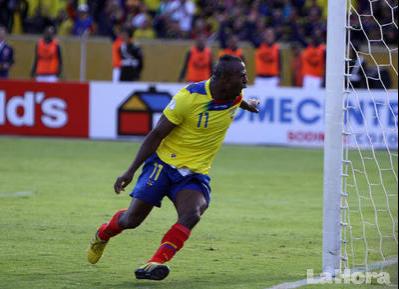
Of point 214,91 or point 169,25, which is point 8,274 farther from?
point 169,25

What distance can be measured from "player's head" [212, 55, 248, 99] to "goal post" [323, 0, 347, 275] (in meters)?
0.76

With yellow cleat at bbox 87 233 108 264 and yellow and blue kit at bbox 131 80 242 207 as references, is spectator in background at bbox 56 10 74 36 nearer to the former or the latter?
yellow cleat at bbox 87 233 108 264

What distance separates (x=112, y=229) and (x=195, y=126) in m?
1.03

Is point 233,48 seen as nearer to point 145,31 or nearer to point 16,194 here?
point 145,31

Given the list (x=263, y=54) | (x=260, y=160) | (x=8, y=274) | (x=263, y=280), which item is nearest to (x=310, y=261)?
(x=263, y=280)

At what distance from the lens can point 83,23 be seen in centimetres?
2648

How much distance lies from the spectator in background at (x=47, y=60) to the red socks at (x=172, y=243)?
17.8m

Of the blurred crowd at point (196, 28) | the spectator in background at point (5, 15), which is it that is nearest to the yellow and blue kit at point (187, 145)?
the blurred crowd at point (196, 28)

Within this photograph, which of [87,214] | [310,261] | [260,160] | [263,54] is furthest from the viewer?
[263,54]

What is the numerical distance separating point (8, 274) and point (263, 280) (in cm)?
189

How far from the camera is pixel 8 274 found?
290 inches

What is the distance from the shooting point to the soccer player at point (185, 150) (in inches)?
282

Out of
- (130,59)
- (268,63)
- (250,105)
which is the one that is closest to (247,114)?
(268,63)

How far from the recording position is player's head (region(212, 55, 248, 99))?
7.11m
